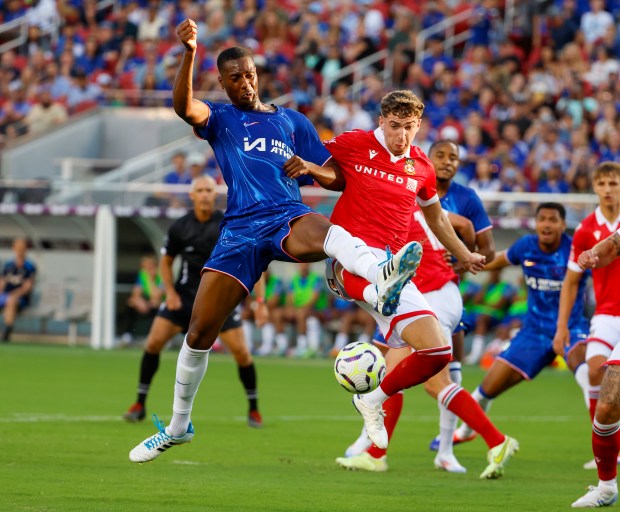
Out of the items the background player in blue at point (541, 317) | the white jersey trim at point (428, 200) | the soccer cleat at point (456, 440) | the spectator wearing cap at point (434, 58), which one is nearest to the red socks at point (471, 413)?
the background player in blue at point (541, 317)

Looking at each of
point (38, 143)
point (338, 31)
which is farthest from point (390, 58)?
point (38, 143)

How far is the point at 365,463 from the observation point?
10648 mm

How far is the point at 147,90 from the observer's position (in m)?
30.3

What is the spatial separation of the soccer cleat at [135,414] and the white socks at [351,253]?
5.66 metres

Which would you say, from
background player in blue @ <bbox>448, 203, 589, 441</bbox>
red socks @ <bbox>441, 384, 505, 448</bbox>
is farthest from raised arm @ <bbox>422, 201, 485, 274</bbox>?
background player in blue @ <bbox>448, 203, 589, 441</bbox>

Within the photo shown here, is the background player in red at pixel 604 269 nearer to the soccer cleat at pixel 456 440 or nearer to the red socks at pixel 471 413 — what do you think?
the red socks at pixel 471 413

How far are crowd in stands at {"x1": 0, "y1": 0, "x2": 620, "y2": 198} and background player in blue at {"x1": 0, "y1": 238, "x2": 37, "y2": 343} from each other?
14.8ft

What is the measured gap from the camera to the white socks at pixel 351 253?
8.11 m

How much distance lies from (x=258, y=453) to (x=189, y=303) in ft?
8.84

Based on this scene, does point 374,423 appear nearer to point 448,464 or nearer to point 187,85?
point 448,464

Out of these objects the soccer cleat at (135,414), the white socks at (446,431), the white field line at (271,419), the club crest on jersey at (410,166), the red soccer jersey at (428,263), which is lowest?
the white field line at (271,419)

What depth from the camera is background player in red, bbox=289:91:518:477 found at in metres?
8.86

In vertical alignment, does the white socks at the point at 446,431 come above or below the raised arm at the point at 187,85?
below

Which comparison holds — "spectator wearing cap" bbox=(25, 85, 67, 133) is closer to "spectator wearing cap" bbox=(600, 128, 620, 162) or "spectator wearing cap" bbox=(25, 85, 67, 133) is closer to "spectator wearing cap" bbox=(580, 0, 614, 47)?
"spectator wearing cap" bbox=(580, 0, 614, 47)
